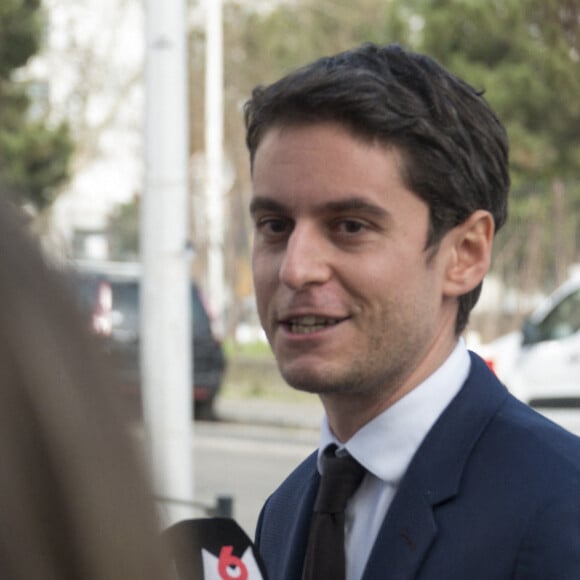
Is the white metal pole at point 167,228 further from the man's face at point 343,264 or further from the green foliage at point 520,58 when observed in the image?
the green foliage at point 520,58

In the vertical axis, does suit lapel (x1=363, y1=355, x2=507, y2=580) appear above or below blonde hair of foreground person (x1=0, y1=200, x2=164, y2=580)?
below

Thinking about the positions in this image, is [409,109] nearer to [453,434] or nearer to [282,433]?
[453,434]

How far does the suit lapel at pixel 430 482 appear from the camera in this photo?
5.16ft

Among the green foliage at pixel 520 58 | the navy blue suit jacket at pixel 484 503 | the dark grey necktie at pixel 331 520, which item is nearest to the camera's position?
the navy blue suit jacket at pixel 484 503

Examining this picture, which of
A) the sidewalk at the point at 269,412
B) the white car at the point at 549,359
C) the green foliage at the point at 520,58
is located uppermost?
the green foliage at the point at 520,58

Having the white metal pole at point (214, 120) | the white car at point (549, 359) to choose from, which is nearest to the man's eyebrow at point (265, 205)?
the white car at point (549, 359)

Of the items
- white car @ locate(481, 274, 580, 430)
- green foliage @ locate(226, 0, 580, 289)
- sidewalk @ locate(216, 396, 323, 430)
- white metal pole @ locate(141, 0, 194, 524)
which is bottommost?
sidewalk @ locate(216, 396, 323, 430)

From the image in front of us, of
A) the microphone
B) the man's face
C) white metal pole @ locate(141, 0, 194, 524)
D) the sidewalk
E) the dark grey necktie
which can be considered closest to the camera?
the microphone

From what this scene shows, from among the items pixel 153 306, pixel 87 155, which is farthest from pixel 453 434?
pixel 87 155

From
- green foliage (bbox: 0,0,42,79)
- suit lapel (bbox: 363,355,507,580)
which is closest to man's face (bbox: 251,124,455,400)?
suit lapel (bbox: 363,355,507,580)

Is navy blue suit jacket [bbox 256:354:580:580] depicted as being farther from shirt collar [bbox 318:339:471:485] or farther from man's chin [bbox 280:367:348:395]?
man's chin [bbox 280:367:348:395]

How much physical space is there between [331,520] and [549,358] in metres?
10.4

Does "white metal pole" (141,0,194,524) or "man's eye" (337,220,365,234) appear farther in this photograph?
"white metal pole" (141,0,194,524)

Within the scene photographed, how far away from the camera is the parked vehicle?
38.7ft
